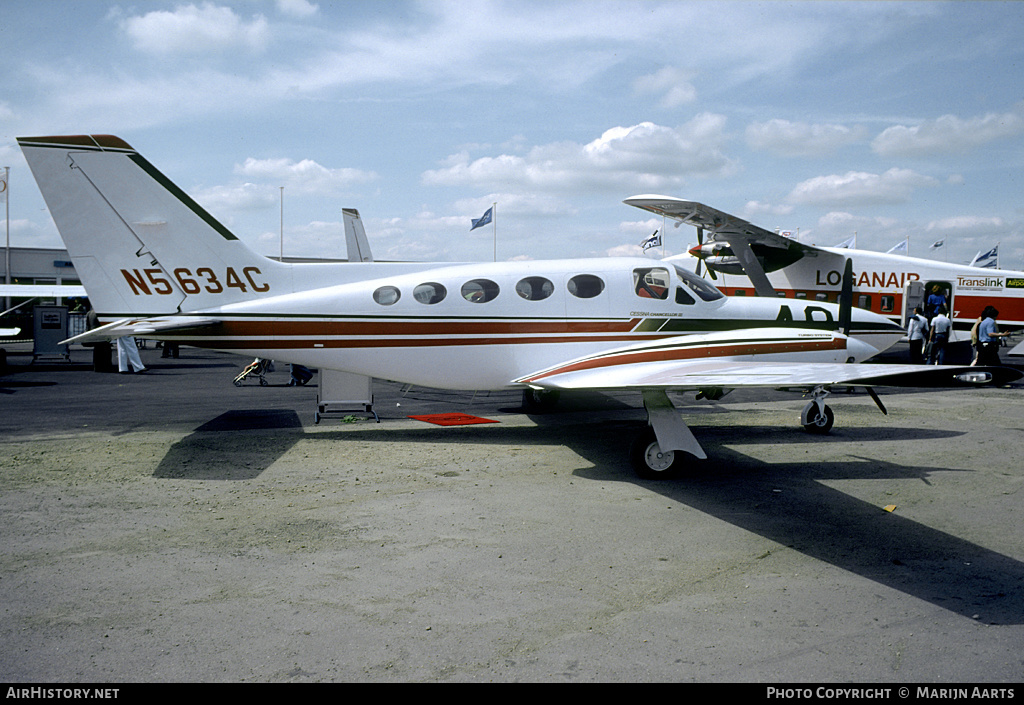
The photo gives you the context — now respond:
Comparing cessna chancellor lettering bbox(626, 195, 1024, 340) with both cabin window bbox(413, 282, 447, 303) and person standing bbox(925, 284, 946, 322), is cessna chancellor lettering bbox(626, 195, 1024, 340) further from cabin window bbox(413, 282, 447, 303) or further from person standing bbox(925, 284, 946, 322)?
Answer: cabin window bbox(413, 282, 447, 303)

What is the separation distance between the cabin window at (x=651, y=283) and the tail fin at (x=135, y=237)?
207 inches

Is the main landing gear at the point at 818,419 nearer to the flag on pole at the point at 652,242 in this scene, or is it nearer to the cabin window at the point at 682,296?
the cabin window at the point at 682,296

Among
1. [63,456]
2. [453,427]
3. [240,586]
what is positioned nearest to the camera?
[240,586]

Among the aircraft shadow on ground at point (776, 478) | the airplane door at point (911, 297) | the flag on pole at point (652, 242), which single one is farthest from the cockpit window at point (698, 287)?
the flag on pole at point (652, 242)

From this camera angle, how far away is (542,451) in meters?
9.47

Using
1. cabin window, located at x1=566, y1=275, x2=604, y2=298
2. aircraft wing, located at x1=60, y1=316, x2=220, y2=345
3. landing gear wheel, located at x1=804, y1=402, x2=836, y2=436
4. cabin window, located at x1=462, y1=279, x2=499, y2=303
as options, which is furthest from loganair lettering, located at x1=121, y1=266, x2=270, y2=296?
landing gear wheel, located at x1=804, y1=402, x2=836, y2=436

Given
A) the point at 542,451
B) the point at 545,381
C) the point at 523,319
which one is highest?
the point at 523,319

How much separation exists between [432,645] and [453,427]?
7.29 metres

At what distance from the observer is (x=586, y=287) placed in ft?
33.0

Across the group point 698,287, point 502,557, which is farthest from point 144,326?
point 698,287

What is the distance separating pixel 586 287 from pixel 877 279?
52.1ft

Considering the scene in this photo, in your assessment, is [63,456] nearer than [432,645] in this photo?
No
